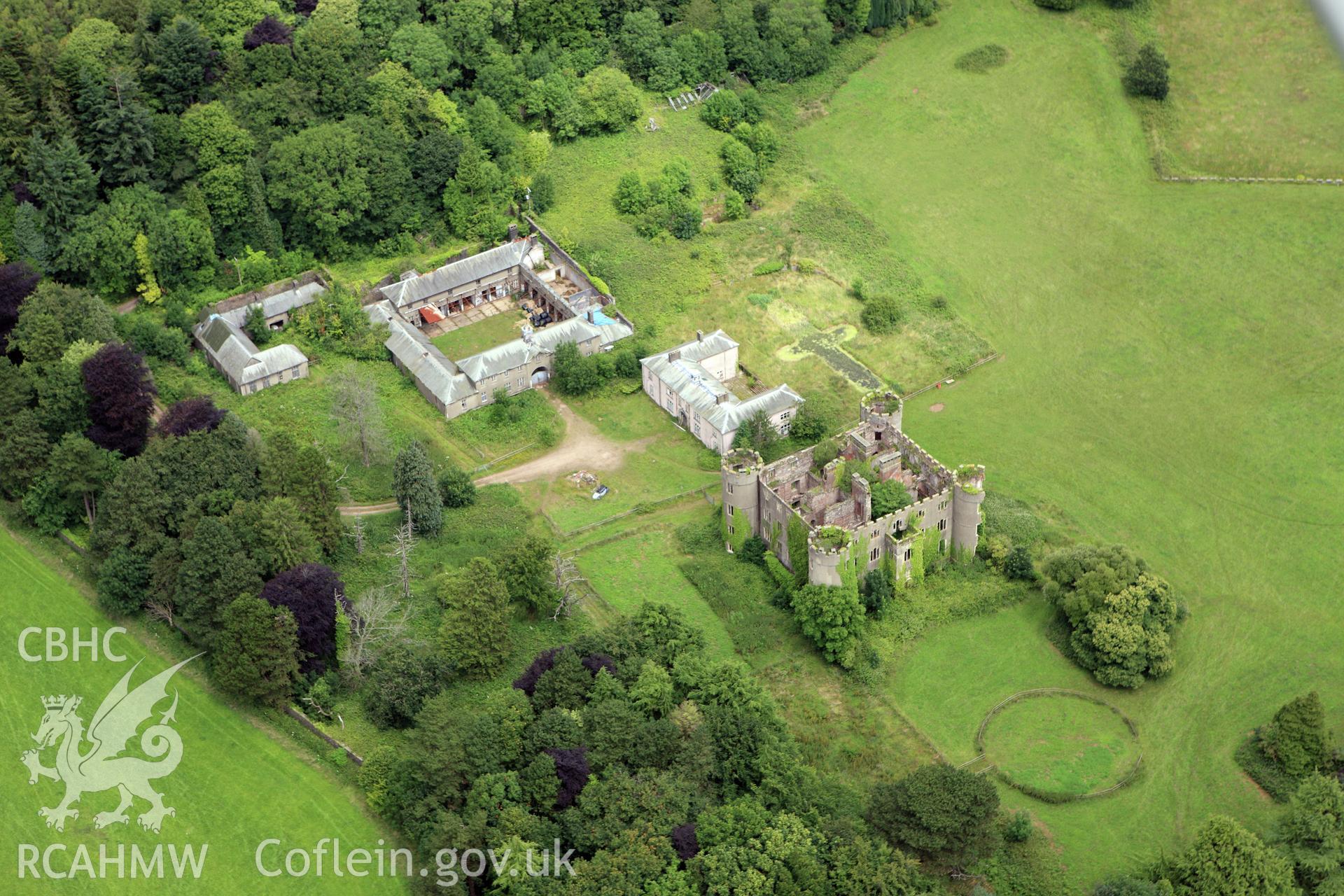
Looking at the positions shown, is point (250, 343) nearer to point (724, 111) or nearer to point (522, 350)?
point (522, 350)

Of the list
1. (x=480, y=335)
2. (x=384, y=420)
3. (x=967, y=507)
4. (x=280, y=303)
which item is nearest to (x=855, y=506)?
(x=967, y=507)

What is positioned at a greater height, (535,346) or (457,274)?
(457,274)

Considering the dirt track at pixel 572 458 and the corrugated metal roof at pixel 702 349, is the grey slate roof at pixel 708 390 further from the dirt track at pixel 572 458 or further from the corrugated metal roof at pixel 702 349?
the dirt track at pixel 572 458

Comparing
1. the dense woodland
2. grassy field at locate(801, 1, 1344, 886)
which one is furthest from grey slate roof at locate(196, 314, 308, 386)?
grassy field at locate(801, 1, 1344, 886)

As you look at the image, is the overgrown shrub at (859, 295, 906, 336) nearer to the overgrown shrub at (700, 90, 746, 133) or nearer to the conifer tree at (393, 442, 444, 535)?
the overgrown shrub at (700, 90, 746, 133)

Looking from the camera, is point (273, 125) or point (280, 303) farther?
point (273, 125)

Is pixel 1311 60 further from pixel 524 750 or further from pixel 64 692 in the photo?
pixel 64 692
